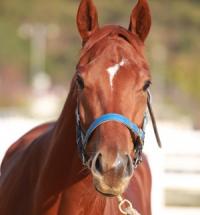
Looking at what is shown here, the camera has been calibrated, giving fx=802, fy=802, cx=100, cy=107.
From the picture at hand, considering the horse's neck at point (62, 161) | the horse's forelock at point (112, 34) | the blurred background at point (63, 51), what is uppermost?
the horse's forelock at point (112, 34)

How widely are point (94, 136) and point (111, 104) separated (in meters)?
0.18

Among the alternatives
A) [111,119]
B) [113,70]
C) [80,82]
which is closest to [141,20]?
[113,70]

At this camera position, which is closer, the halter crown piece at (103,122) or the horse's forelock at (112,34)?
the halter crown piece at (103,122)

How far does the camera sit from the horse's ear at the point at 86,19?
427cm

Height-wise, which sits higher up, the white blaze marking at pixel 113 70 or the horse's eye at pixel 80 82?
the white blaze marking at pixel 113 70

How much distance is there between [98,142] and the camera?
3.79 metres

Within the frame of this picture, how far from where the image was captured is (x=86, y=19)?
14.1 ft

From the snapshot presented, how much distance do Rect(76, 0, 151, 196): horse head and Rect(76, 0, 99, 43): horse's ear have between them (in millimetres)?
94

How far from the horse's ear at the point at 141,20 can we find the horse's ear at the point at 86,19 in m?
0.20

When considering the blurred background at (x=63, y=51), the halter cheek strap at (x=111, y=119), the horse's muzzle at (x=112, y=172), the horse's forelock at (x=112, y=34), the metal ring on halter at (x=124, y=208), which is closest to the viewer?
the horse's muzzle at (x=112, y=172)

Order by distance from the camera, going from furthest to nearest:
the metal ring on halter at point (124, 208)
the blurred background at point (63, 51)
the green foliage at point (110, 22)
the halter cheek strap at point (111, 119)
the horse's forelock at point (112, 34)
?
1. the green foliage at point (110, 22)
2. the blurred background at point (63, 51)
3. the metal ring on halter at point (124, 208)
4. the horse's forelock at point (112, 34)
5. the halter cheek strap at point (111, 119)

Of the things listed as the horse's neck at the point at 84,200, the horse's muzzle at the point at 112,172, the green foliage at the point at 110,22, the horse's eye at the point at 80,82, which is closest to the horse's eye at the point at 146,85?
the horse's eye at the point at 80,82

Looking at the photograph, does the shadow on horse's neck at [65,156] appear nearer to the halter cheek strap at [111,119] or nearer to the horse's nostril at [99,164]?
the halter cheek strap at [111,119]

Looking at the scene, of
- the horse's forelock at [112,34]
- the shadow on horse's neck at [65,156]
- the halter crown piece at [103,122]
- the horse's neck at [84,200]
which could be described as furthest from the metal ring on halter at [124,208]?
the horse's forelock at [112,34]
